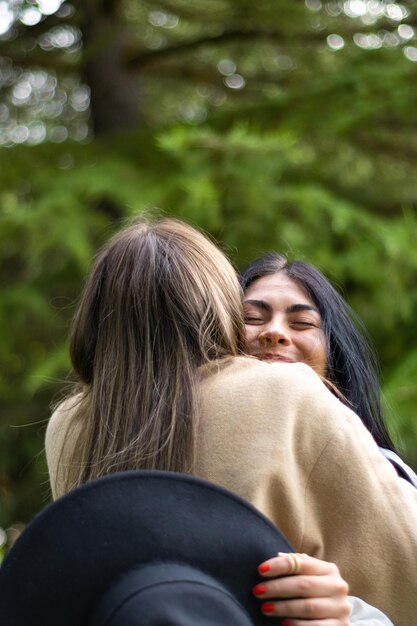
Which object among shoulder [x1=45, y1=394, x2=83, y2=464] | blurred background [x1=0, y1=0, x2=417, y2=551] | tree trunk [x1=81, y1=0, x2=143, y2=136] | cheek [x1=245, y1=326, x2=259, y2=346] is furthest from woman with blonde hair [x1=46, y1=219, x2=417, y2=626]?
tree trunk [x1=81, y1=0, x2=143, y2=136]

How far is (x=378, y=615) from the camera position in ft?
6.37

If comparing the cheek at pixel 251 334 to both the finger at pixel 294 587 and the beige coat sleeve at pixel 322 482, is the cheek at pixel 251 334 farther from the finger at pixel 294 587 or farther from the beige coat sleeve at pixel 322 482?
the finger at pixel 294 587

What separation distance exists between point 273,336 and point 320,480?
Answer: 59 cm

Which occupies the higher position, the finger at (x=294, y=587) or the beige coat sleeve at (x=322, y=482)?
the beige coat sleeve at (x=322, y=482)

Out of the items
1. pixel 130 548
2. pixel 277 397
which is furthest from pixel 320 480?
pixel 130 548

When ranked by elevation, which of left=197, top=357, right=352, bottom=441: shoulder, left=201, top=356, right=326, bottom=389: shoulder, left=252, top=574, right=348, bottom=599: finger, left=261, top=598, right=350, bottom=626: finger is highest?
left=201, top=356, right=326, bottom=389: shoulder

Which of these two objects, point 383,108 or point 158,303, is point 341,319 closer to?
point 158,303

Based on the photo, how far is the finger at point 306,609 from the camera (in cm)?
176

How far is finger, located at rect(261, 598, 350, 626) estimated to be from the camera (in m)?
1.76

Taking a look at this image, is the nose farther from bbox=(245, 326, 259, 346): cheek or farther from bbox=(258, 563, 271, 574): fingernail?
bbox=(258, 563, 271, 574): fingernail

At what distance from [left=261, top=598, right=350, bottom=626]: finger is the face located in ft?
2.65

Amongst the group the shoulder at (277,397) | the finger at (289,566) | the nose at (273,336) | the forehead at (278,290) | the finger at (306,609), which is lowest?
the finger at (306,609)

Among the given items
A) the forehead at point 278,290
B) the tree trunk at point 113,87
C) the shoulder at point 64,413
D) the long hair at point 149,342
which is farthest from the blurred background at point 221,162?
the long hair at point 149,342

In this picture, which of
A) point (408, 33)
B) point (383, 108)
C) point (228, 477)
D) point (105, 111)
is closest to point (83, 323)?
point (228, 477)
